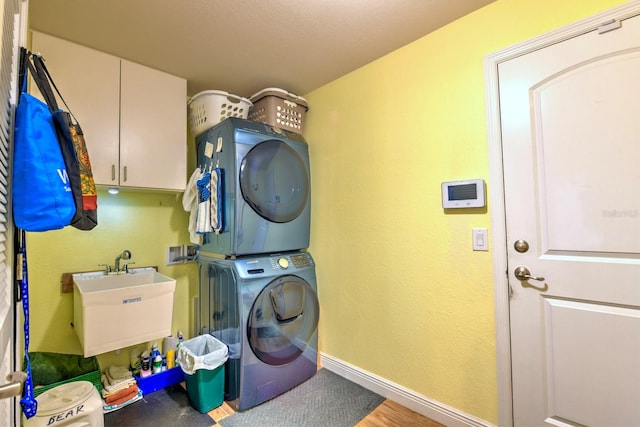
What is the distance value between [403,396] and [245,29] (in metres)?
2.40

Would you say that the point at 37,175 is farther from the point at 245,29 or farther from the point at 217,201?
the point at 245,29

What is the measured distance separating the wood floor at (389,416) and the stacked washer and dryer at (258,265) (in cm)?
9

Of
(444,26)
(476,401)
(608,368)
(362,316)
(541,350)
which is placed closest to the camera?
(608,368)

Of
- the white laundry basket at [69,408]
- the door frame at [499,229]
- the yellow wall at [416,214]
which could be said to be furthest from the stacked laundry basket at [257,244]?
the door frame at [499,229]

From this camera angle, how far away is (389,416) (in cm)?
177

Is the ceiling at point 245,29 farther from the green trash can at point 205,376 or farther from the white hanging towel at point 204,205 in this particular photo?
the green trash can at point 205,376

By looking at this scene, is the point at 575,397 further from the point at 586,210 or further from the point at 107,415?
the point at 107,415

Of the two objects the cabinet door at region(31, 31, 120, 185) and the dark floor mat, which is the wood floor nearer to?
the dark floor mat

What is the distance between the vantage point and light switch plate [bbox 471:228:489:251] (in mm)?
1564

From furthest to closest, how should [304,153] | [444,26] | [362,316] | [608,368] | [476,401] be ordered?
[304,153] → [362,316] → [444,26] → [476,401] → [608,368]

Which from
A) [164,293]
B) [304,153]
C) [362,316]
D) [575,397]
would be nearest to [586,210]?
[575,397]

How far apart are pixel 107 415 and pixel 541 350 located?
2.42 m

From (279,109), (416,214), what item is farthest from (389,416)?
(279,109)

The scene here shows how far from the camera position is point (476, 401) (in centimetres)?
158
